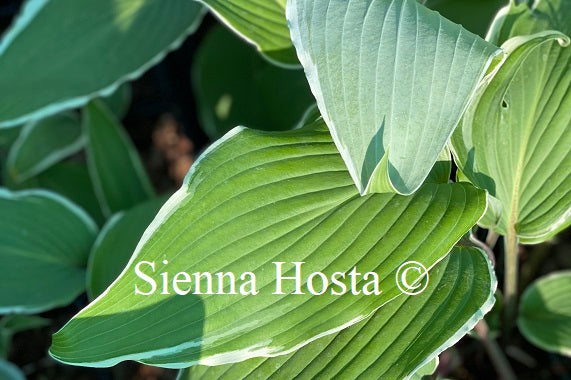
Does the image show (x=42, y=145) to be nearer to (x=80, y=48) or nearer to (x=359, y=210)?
(x=80, y=48)

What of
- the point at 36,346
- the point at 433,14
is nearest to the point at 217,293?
the point at 433,14

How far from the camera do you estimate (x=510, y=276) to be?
0.76m

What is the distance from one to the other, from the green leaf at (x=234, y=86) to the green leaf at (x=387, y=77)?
52 cm

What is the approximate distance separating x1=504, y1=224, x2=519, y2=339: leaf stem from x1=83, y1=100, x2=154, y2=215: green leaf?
1.59 feet

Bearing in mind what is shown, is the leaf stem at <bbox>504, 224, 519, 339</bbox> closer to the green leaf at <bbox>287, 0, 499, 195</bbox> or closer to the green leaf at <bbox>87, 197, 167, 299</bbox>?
the green leaf at <bbox>287, 0, 499, 195</bbox>

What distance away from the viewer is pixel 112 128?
0.95 metres

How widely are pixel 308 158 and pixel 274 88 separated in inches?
18.8

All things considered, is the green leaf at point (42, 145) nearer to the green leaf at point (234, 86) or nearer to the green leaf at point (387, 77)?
the green leaf at point (234, 86)

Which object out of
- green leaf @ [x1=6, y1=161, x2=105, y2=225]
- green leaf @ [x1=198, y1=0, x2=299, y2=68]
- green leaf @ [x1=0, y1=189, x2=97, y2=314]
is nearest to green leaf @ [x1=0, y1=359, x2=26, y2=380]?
green leaf @ [x1=0, y1=189, x2=97, y2=314]

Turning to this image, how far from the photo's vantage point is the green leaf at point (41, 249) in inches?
35.3

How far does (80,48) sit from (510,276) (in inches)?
24.2

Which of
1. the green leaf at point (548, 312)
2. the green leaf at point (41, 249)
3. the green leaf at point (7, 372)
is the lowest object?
the green leaf at point (7, 372)

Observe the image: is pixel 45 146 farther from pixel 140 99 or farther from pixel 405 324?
pixel 405 324
